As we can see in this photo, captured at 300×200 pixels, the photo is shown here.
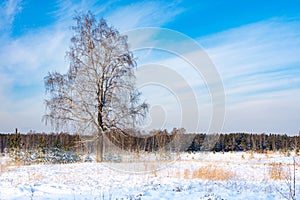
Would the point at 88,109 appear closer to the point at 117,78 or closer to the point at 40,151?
the point at 117,78

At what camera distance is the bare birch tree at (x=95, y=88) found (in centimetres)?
1658

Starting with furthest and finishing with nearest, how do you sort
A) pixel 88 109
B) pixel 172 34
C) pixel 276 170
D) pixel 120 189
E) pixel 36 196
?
pixel 88 109 < pixel 172 34 < pixel 276 170 < pixel 120 189 < pixel 36 196

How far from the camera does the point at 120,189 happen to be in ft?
25.1

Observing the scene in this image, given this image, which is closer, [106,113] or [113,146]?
[106,113]

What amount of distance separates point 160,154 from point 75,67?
269 inches

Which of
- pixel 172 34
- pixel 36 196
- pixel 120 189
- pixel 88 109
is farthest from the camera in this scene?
pixel 88 109

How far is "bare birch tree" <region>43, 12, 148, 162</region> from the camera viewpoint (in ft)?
54.4

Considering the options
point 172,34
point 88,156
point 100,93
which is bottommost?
point 88,156

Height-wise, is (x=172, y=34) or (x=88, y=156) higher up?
(x=172, y=34)

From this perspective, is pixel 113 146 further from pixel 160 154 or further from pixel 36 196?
pixel 36 196

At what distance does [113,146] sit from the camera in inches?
749

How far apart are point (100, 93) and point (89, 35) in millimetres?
3409

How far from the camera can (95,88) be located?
16.7 m

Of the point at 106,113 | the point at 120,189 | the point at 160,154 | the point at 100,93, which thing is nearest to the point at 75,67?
the point at 100,93
